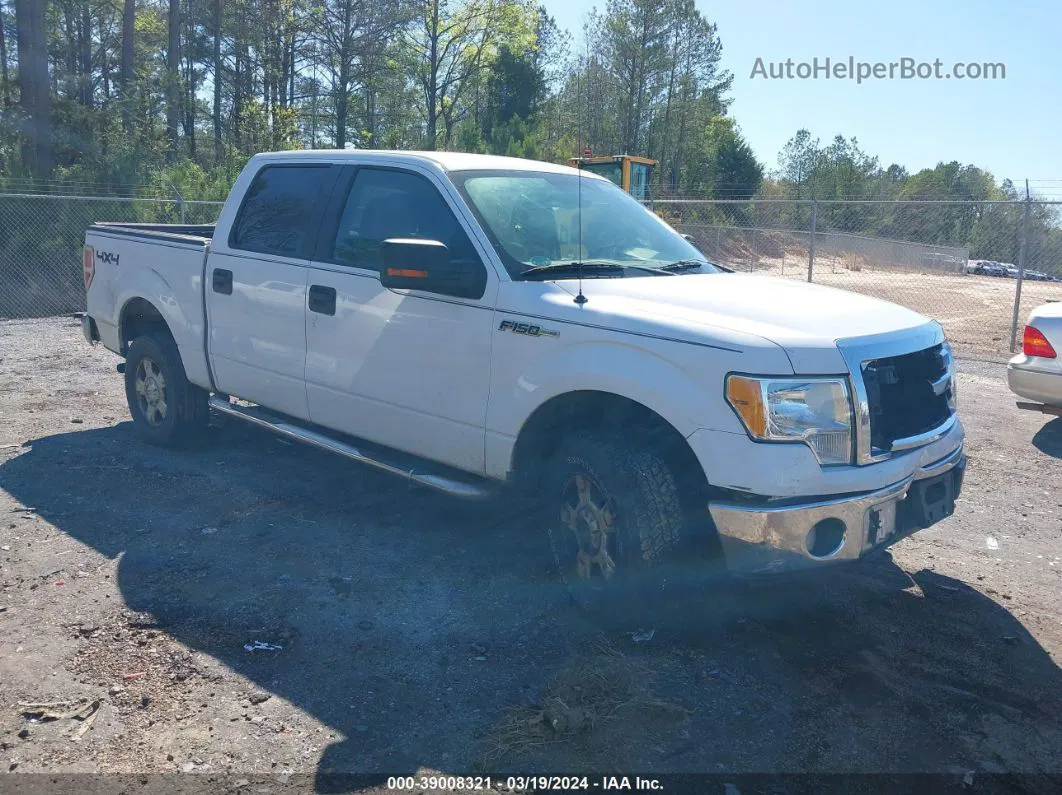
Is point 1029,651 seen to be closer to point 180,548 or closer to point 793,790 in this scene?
point 793,790

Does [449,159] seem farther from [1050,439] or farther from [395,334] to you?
[1050,439]

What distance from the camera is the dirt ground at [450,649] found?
123 inches

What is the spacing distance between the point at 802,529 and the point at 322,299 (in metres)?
2.88

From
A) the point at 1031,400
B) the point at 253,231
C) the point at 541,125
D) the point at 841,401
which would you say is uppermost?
the point at 541,125

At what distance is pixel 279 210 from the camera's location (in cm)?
555

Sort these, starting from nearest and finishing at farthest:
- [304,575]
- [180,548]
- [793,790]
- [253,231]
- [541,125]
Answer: [793,790] → [304,575] → [180,548] → [253,231] → [541,125]

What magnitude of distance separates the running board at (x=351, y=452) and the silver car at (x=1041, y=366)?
5207 millimetres

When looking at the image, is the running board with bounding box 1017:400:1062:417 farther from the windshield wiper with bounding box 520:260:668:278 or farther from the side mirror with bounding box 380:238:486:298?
the side mirror with bounding box 380:238:486:298

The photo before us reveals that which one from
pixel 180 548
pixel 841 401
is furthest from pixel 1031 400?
pixel 180 548

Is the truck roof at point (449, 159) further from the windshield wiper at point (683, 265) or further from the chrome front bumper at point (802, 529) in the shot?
the chrome front bumper at point (802, 529)

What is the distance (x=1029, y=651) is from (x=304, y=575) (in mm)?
3333

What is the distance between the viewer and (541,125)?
39.2 meters

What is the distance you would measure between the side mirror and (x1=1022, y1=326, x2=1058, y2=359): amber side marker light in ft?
17.8

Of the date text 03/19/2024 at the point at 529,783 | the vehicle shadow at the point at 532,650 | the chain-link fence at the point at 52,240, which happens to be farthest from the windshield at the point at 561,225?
the chain-link fence at the point at 52,240
